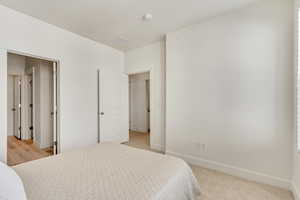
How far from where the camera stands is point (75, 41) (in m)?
3.08

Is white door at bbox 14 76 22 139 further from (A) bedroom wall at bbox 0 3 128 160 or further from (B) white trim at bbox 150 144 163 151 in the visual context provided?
(B) white trim at bbox 150 144 163 151

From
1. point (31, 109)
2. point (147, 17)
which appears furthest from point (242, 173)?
point (31, 109)

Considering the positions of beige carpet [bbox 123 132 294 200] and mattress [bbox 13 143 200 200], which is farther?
beige carpet [bbox 123 132 294 200]

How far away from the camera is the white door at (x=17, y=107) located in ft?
14.5

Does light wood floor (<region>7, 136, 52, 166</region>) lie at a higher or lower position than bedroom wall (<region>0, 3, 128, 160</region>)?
lower

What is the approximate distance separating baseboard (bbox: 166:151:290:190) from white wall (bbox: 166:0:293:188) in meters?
0.01

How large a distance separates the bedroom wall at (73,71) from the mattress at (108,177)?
1.50 metres

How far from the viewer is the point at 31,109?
4.26 metres

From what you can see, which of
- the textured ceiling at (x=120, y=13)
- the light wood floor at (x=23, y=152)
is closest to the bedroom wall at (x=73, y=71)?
the textured ceiling at (x=120, y=13)

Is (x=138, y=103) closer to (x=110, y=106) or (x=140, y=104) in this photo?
(x=140, y=104)

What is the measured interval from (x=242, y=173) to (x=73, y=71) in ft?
11.7

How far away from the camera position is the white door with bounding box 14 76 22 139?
443 cm

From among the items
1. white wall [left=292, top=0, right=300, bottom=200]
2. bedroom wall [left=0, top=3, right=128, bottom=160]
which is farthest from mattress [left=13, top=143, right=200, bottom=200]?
bedroom wall [left=0, top=3, right=128, bottom=160]

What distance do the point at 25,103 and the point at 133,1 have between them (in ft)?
14.3
